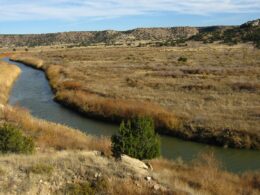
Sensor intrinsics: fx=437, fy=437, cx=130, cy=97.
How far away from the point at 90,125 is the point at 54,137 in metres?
8.59

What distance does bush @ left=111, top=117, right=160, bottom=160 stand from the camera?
50.5 feet

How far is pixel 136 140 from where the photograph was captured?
15.7m

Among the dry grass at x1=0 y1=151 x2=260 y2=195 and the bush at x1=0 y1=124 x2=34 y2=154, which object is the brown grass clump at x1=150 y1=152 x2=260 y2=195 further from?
the bush at x1=0 y1=124 x2=34 y2=154

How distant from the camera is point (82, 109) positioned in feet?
104

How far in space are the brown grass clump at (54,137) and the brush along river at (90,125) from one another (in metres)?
3.69

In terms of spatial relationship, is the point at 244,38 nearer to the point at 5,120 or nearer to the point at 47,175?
the point at 5,120

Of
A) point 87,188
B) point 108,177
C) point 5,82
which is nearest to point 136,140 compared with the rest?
point 108,177

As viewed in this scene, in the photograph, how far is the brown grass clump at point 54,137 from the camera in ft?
58.4

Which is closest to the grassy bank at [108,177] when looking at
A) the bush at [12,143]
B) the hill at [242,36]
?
the bush at [12,143]

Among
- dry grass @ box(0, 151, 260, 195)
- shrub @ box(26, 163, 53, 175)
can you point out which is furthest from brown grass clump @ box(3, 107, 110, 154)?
shrub @ box(26, 163, 53, 175)

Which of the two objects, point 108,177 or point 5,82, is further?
point 5,82

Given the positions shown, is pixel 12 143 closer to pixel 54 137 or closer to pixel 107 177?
pixel 54 137

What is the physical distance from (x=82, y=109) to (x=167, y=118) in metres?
8.55

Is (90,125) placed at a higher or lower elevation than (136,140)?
lower
